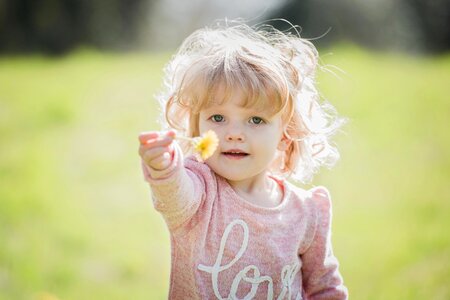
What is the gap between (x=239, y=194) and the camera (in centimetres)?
217

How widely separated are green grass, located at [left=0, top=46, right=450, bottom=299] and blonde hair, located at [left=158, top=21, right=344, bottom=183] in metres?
1.03

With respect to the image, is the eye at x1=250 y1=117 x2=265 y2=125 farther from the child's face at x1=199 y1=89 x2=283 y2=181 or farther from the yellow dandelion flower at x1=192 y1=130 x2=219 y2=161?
the yellow dandelion flower at x1=192 y1=130 x2=219 y2=161

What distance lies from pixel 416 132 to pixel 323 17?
13.7 feet

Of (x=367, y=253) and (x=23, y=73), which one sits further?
(x=23, y=73)

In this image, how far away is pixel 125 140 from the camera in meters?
5.71

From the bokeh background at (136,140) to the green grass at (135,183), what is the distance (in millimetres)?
13

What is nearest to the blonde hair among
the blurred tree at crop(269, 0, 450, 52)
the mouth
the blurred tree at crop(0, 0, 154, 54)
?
the mouth

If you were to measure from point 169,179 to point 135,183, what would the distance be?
3066 millimetres

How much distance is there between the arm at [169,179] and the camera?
5.77ft

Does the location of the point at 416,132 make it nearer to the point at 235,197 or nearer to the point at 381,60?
the point at 381,60

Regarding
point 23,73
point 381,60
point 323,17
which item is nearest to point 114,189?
point 23,73

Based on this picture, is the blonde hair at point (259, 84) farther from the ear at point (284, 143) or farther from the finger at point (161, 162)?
the finger at point (161, 162)

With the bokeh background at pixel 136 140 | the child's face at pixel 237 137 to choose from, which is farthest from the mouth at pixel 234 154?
the bokeh background at pixel 136 140

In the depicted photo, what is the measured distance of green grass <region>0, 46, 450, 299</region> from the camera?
3400 millimetres
